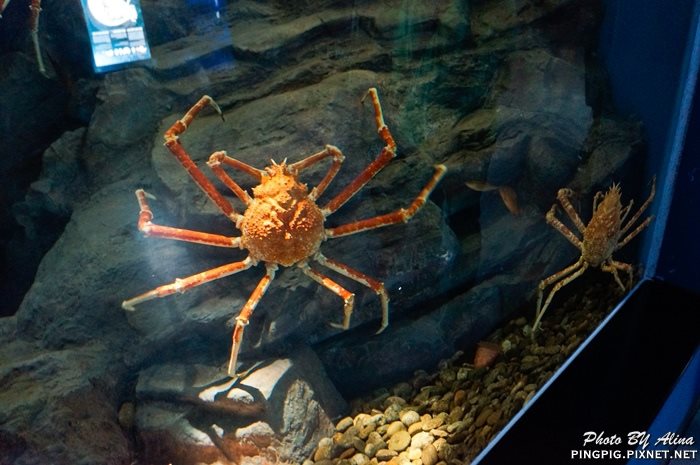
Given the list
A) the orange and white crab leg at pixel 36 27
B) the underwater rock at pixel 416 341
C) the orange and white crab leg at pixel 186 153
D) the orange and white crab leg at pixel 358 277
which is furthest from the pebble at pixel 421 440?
the orange and white crab leg at pixel 36 27

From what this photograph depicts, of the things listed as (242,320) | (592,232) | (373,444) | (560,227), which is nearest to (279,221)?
(242,320)

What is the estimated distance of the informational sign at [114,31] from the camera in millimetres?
1115

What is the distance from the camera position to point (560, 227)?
180 cm

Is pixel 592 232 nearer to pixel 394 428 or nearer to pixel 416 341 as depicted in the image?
pixel 416 341

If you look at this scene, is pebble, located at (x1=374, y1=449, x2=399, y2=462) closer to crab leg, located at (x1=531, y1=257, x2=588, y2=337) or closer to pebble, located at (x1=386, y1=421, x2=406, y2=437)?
pebble, located at (x1=386, y1=421, x2=406, y2=437)

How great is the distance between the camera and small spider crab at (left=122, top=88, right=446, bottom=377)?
1615 mm

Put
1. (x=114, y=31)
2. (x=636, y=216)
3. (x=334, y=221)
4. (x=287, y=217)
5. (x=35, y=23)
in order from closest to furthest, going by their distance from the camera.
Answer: (x=114, y=31) < (x=35, y=23) < (x=287, y=217) < (x=334, y=221) < (x=636, y=216)

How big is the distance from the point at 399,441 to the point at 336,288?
50cm

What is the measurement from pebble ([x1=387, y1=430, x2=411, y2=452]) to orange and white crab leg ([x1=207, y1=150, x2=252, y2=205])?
86cm

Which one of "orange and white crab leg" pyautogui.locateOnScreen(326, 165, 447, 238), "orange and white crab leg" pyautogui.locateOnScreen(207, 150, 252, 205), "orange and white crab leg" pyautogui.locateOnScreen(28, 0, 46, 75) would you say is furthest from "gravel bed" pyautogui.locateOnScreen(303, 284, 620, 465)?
"orange and white crab leg" pyautogui.locateOnScreen(28, 0, 46, 75)

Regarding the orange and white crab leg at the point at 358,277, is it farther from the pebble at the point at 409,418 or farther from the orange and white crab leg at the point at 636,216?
the orange and white crab leg at the point at 636,216

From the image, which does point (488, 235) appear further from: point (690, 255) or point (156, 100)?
point (156, 100)

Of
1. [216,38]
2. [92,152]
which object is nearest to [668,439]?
[216,38]

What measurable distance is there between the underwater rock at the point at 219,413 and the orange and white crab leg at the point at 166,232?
0.40 m
